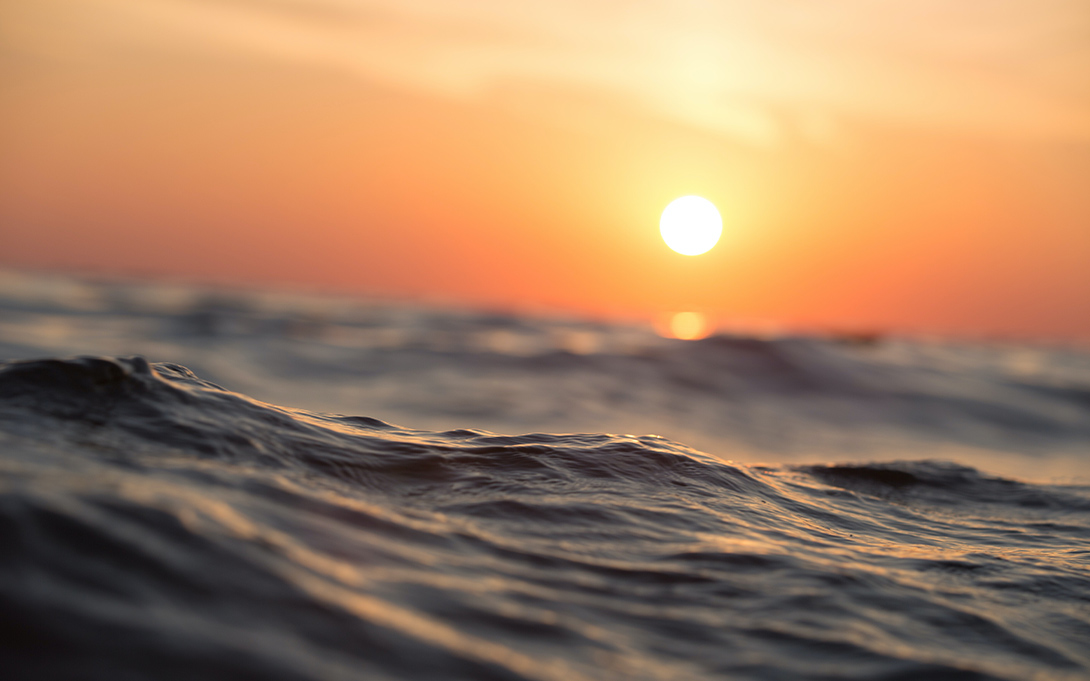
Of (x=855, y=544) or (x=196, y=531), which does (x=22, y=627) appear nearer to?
(x=196, y=531)

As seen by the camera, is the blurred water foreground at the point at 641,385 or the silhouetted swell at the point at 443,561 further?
the blurred water foreground at the point at 641,385

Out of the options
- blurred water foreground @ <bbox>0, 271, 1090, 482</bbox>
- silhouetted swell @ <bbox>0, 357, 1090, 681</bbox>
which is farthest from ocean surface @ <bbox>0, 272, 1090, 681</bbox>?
blurred water foreground @ <bbox>0, 271, 1090, 482</bbox>

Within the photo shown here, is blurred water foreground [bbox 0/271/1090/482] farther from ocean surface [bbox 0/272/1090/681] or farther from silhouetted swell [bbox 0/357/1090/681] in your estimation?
silhouetted swell [bbox 0/357/1090/681]

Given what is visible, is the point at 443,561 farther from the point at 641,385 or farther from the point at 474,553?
the point at 641,385

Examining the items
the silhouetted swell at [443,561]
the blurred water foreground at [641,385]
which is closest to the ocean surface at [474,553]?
the silhouetted swell at [443,561]

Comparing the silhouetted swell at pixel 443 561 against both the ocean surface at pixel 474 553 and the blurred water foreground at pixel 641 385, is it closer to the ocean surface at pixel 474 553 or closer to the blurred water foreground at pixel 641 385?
the ocean surface at pixel 474 553

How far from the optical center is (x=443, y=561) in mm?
2316

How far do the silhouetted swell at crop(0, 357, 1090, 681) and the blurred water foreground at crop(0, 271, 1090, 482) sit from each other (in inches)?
223

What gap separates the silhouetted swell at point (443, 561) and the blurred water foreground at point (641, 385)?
567 cm

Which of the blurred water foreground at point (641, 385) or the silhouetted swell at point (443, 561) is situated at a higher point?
the blurred water foreground at point (641, 385)

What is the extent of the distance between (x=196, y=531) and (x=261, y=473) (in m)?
0.75

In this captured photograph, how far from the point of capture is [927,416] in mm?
14555

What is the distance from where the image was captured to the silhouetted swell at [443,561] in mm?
1670

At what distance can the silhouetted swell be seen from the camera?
1670mm
